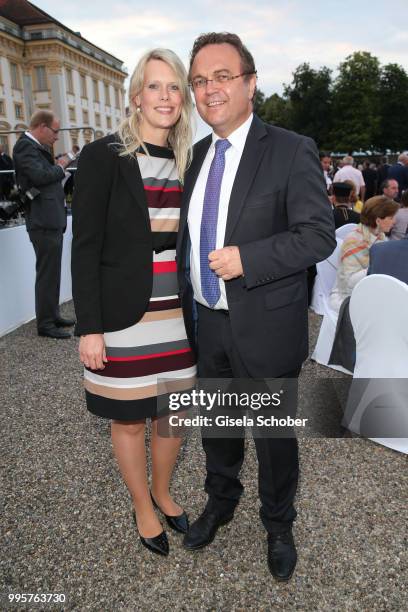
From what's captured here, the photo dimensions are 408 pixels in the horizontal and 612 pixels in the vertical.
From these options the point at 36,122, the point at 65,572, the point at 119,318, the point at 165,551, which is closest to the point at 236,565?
the point at 165,551

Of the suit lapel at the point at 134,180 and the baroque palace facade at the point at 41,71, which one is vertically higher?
the baroque palace facade at the point at 41,71

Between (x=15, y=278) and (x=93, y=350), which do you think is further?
(x=15, y=278)

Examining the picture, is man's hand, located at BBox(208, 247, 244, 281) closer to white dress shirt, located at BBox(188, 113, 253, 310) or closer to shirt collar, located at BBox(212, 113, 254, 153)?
white dress shirt, located at BBox(188, 113, 253, 310)

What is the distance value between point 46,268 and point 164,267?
11.4ft

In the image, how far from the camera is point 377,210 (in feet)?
13.9

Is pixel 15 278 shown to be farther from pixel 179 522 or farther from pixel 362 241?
pixel 179 522

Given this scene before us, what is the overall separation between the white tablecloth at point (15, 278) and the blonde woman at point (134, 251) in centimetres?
373

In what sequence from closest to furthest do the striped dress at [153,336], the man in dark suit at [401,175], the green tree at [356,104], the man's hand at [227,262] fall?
the man's hand at [227,262]
the striped dress at [153,336]
the man in dark suit at [401,175]
the green tree at [356,104]

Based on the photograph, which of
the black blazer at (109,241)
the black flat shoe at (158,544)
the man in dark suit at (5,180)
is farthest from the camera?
the man in dark suit at (5,180)

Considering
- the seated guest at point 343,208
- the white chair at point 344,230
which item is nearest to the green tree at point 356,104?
the seated guest at point 343,208

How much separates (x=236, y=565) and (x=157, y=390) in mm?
881

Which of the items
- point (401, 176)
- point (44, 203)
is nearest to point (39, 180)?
point (44, 203)

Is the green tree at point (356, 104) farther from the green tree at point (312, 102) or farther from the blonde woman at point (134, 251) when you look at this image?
the blonde woman at point (134, 251)

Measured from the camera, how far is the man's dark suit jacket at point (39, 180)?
4.81m
